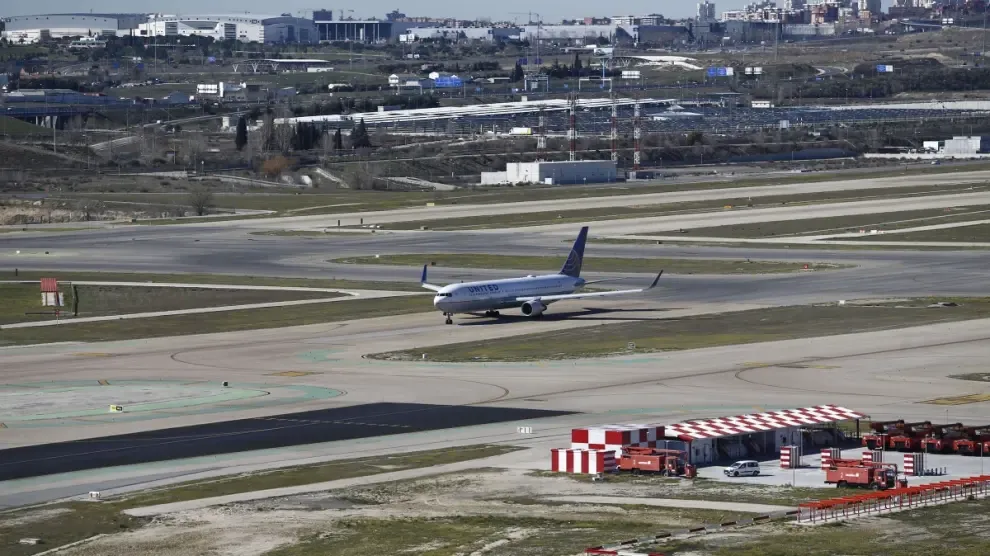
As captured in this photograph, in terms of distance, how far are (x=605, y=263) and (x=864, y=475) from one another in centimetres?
8700

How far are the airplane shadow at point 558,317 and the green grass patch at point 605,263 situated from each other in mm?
23422

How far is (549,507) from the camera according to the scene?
54438 mm

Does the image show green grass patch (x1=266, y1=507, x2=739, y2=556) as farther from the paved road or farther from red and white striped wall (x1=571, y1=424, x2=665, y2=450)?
the paved road

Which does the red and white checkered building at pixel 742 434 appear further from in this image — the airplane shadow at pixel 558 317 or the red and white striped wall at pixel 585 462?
the airplane shadow at pixel 558 317

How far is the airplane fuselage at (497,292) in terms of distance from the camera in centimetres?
10631

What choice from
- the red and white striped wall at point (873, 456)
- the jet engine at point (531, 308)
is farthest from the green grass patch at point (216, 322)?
the red and white striped wall at point (873, 456)

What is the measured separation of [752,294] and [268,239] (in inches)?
2667

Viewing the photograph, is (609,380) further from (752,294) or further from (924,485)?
(752,294)

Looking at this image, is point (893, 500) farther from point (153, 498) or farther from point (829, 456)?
point (153, 498)

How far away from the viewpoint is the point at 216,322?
112000 mm

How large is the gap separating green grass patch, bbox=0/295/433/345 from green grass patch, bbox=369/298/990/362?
672 inches

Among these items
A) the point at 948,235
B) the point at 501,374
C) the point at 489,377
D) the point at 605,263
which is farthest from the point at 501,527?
the point at 948,235

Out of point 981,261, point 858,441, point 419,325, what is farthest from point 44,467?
point 981,261

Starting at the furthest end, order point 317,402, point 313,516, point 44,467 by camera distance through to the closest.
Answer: point 317,402 < point 44,467 < point 313,516
